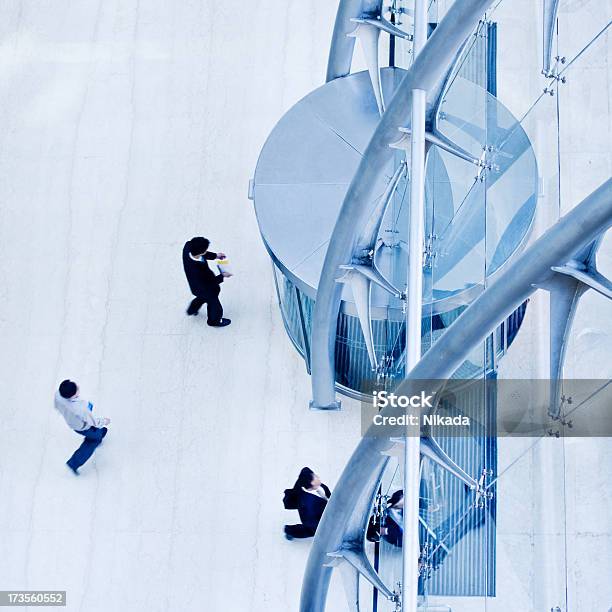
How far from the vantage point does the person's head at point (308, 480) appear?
28.7 feet

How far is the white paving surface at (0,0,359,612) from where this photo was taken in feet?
30.8

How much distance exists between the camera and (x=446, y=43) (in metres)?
6.50

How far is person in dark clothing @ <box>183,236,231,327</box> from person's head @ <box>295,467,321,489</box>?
208cm

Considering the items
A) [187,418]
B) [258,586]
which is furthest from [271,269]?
[258,586]

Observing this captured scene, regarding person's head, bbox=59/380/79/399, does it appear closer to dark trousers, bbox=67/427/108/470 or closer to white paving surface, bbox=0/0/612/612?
dark trousers, bbox=67/427/108/470

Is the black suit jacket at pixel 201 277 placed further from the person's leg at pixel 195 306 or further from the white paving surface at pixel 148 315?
the white paving surface at pixel 148 315

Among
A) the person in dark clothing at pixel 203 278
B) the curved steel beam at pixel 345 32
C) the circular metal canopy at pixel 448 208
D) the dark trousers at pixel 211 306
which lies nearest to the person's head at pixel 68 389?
the person in dark clothing at pixel 203 278

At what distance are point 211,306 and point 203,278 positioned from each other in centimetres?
39

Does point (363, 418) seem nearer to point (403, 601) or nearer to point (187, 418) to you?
point (187, 418)

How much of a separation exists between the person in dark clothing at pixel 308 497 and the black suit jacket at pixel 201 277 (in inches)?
80.5

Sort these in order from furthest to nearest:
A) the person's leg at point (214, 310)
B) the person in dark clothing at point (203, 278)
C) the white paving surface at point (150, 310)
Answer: the person's leg at point (214, 310), the person in dark clothing at point (203, 278), the white paving surface at point (150, 310)

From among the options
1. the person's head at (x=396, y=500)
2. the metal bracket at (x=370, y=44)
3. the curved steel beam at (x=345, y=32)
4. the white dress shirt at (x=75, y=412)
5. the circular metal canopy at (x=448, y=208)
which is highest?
the curved steel beam at (x=345, y=32)

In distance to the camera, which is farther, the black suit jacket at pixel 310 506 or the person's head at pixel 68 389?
the person's head at pixel 68 389

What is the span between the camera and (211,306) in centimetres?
1025
